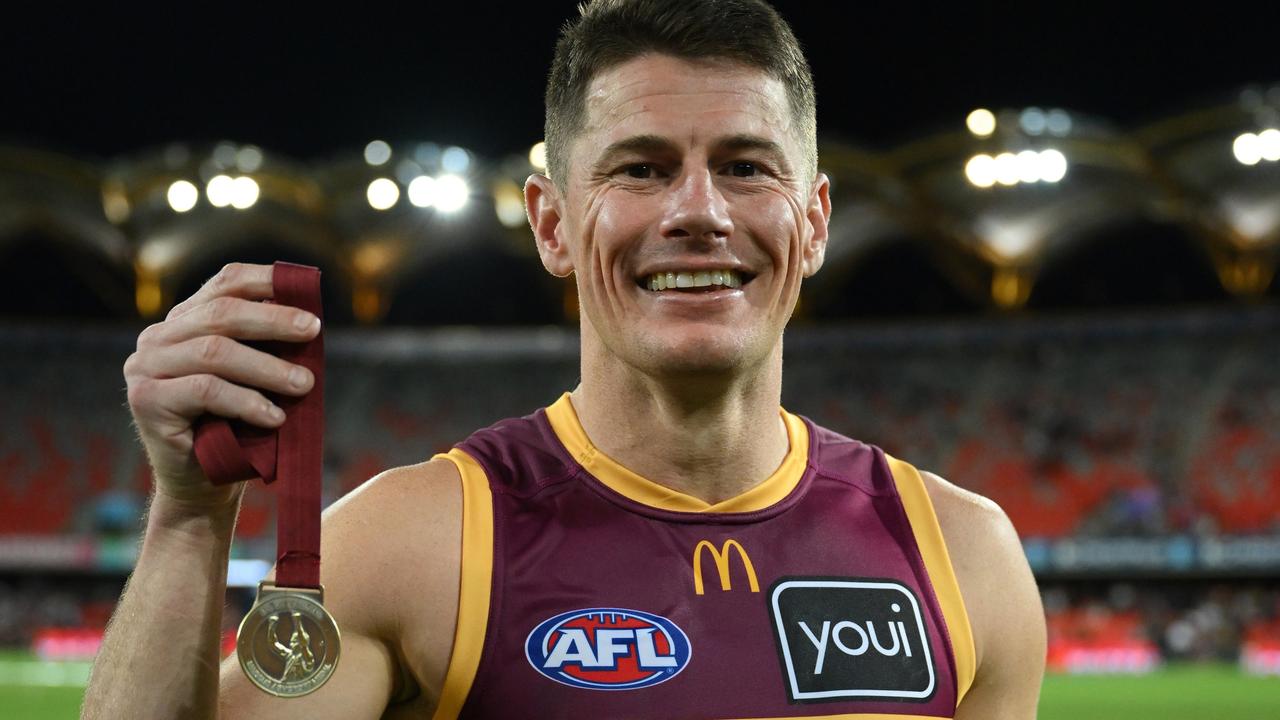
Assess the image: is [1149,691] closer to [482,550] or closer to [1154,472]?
[1154,472]

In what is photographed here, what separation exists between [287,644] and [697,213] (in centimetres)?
92

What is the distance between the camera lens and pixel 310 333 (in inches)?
67.3

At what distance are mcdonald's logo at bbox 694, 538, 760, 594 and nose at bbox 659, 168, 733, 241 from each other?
54 centimetres

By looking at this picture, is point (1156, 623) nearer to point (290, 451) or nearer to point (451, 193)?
point (451, 193)

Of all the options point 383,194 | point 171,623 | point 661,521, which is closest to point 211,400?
point 171,623

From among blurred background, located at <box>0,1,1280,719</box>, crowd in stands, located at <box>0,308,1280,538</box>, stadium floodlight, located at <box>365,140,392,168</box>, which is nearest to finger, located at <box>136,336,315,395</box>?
blurred background, located at <box>0,1,1280,719</box>

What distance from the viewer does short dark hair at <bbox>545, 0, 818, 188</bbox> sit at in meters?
2.26

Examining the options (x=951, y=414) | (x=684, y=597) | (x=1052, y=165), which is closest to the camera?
(x=684, y=597)

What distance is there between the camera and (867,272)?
30.3 m

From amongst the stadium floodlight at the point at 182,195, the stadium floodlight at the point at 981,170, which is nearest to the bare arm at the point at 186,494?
the stadium floodlight at the point at 981,170

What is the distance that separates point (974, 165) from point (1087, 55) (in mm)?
2945

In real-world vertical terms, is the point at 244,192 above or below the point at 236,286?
above

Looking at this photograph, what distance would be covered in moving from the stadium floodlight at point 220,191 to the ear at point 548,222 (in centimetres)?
2197

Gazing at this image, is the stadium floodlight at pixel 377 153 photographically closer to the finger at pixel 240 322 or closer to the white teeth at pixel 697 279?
the white teeth at pixel 697 279
